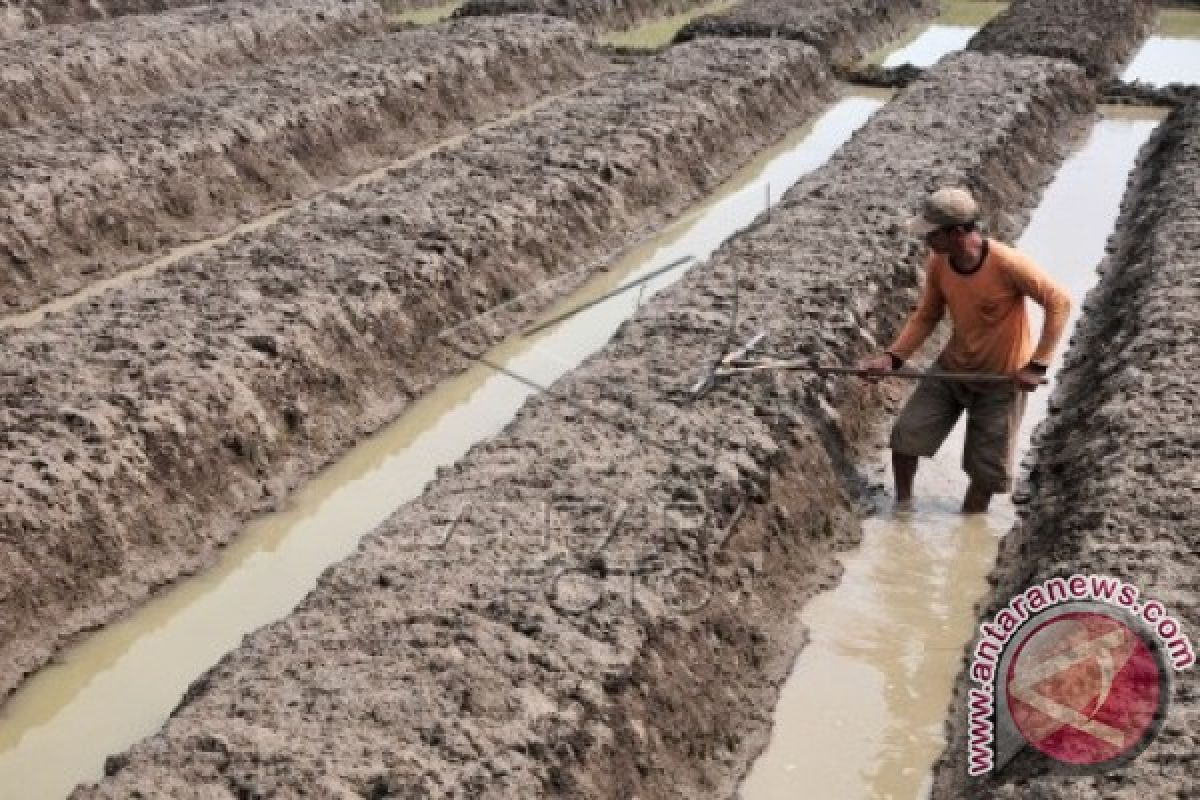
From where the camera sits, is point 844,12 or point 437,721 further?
point 844,12

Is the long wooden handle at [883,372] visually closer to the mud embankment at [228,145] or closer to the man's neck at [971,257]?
the man's neck at [971,257]

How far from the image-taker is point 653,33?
2223 cm

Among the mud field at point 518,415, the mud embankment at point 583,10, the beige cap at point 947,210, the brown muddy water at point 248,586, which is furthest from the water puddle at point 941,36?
the beige cap at point 947,210

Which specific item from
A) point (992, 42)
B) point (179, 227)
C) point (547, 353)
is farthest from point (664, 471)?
point (992, 42)

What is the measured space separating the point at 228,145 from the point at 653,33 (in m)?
10.8

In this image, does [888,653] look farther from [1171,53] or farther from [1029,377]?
[1171,53]

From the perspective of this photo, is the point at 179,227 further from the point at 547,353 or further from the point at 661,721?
the point at 661,721

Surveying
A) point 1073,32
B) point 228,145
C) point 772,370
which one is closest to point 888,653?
point 772,370

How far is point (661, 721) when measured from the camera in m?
5.75

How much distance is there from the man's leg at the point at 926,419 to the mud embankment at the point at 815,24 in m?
12.5

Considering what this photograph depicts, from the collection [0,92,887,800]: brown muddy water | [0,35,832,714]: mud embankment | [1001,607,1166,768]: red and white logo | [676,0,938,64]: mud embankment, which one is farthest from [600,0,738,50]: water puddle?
[1001,607,1166,768]: red and white logo

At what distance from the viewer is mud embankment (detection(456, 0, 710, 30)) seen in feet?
68.5

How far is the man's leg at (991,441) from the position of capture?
7.42 meters

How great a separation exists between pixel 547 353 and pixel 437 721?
16.4 ft
